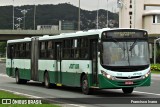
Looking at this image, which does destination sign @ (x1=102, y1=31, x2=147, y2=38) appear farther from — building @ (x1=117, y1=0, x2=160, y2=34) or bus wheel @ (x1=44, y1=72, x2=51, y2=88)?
building @ (x1=117, y1=0, x2=160, y2=34)

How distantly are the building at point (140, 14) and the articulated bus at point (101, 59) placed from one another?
101m

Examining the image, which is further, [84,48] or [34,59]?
[34,59]

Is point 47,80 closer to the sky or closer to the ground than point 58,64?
closer to the ground

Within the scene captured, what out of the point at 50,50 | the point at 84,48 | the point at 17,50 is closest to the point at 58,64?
the point at 50,50

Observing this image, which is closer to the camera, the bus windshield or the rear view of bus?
the rear view of bus

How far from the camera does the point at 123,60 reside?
64.6 feet

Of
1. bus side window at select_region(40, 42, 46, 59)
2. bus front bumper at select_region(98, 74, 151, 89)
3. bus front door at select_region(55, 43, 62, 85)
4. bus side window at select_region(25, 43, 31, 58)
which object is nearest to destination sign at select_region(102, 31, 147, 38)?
bus front bumper at select_region(98, 74, 151, 89)

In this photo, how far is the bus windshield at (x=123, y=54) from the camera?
64.6 ft

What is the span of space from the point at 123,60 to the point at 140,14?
111364mm

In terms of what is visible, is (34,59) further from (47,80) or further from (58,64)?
(58,64)

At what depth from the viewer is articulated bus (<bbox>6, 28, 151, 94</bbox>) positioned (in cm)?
1958

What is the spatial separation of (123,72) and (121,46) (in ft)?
3.65

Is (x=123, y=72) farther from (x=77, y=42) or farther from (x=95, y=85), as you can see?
(x=77, y=42)

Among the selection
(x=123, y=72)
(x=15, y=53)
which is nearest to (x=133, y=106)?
(x=123, y=72)
